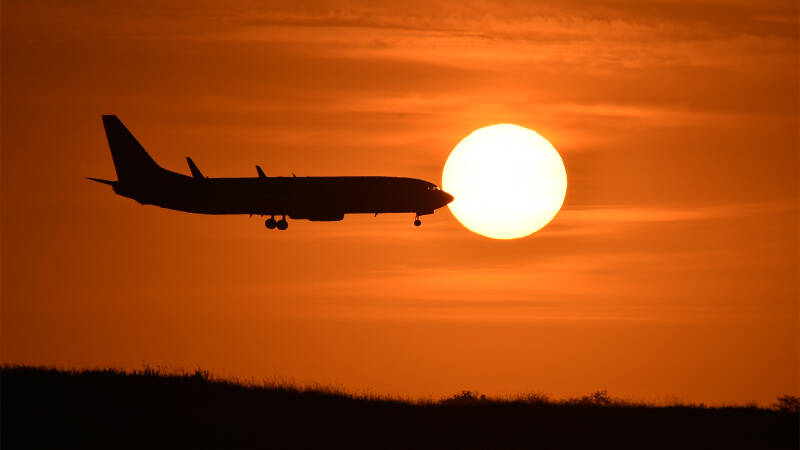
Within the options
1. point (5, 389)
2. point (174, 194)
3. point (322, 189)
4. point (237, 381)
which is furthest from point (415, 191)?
point (5, 389)

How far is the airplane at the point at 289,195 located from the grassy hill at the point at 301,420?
55.7m

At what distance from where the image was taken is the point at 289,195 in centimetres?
11719

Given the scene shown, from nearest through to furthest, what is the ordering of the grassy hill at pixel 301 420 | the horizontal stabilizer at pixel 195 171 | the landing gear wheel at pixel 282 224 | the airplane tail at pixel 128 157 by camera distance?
the grassy hill at pixel 301 420 < the landing gear wheel at pixel 282 224 < the horizontal stabilizer at pixel 195 171 < the airplane tail at pixel 128 157

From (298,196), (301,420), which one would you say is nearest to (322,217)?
(298,196)

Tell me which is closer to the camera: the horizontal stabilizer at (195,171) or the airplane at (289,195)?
the airplane at (289,195)

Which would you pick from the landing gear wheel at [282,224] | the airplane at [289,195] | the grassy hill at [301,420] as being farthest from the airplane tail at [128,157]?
the grassy hill at [301,420]

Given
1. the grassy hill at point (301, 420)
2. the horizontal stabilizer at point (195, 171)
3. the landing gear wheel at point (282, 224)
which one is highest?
the horizontal stabilizer at point (195, 171)

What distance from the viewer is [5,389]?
180 ft

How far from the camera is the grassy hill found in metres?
50.5

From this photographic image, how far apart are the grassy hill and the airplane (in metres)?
55.7

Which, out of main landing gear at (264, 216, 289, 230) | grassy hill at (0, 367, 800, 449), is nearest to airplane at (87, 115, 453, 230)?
main landing gear at (264, 216, 289, 230)

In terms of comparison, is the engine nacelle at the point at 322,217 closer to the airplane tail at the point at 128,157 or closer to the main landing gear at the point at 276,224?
the main landing gear at the point at 276,224

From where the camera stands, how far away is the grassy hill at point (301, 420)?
50500mm

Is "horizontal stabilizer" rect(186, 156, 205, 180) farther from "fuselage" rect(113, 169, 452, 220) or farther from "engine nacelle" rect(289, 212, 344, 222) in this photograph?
"engine nacelle" rect(289, 212, 344, 222)
